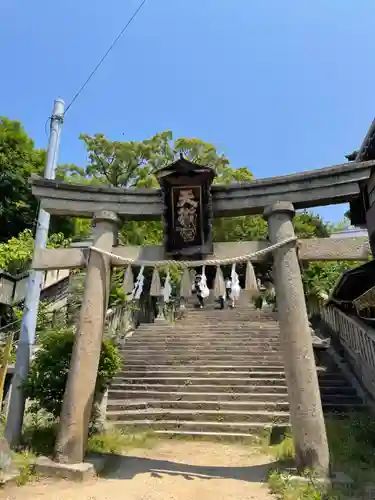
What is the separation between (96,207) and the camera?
6961 millimetres

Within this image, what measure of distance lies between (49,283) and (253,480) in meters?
18.6

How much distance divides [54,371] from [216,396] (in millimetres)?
4736

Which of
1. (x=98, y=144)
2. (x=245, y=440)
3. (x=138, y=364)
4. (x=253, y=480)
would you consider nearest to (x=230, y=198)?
(x=253, y=480)

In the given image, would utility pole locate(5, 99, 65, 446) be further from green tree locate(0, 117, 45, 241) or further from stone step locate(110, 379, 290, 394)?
green tree locate(0, 117, 45, 241)

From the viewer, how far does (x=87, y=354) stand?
6.03 m

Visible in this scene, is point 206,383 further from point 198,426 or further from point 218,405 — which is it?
point 198,426

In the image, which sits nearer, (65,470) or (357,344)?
(65,470)

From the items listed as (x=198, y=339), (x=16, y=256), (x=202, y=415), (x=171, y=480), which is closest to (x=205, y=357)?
(x=198, y=339)

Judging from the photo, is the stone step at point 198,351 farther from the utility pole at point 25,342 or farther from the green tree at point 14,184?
the green tree at point 14,184

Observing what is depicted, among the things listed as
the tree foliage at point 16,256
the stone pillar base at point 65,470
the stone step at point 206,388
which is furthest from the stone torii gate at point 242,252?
the tree foliage at point 16,256

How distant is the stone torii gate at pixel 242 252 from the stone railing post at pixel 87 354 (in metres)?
0.01

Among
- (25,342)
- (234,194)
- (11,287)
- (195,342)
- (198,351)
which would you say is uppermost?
(11,287)

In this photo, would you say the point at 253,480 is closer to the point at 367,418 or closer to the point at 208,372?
the point at 367,418

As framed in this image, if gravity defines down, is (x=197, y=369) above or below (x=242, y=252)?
below
